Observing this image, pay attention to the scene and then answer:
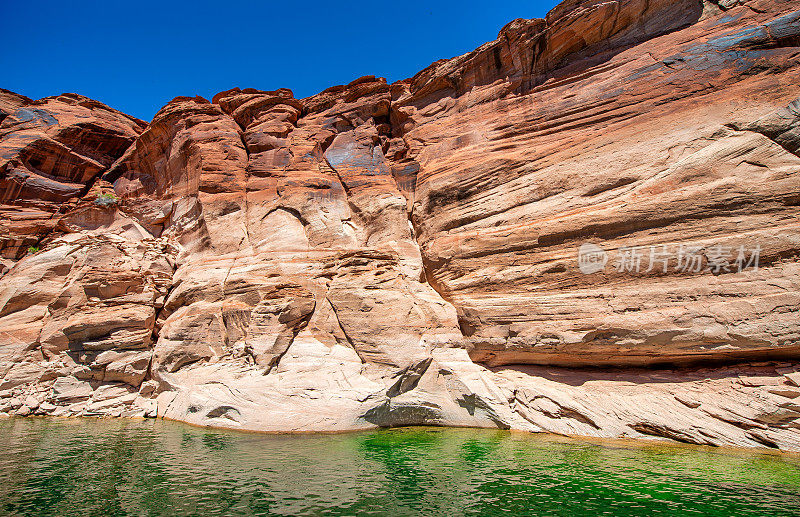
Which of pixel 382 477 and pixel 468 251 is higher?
pixel 468 251

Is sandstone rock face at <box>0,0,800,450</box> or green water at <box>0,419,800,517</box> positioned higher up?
sandstone rock face at <box>0,0,800,450</box>

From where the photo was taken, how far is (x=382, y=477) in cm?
709

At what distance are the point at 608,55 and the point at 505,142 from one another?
4983 millimetres

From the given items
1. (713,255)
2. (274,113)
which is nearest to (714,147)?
(713,255)

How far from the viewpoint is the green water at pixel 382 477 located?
564cm

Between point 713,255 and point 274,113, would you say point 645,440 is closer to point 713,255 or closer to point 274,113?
point 713,255

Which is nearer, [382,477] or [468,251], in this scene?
[382,477]

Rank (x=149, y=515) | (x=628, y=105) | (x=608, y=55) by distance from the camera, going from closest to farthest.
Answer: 1. (x=149, y=515)
2. (x=628, y=105)
3. (x=608, y=55)

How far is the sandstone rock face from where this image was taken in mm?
9836

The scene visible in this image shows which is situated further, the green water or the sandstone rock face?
the sandstone rock face

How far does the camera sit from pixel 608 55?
50.2 feet

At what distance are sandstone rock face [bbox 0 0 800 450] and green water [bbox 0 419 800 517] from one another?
177cm

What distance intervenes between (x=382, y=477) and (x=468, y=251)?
8665 millimetres

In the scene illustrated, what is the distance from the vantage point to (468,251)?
46.6ft
